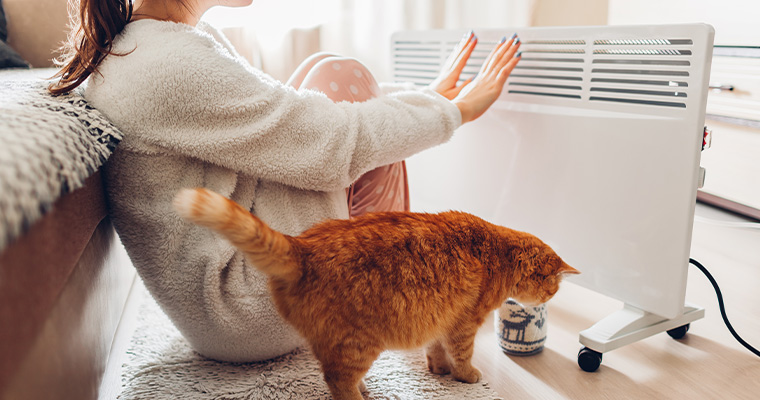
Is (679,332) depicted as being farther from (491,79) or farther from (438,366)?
→ (491,79)

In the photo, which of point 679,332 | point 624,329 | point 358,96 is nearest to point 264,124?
point 358,96

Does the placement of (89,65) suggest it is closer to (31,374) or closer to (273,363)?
(31,374)

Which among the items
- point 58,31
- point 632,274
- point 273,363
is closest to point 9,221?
point 273,363

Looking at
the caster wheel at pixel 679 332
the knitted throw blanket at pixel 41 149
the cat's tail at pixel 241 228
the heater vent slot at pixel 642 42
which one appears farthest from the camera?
the caster wheel at pixel 679 332

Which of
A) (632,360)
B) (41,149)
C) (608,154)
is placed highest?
(41,149)

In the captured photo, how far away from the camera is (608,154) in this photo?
0.96 m

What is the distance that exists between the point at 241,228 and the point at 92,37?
1.18 ft

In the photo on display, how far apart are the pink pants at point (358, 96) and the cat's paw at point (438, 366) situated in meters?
0.29

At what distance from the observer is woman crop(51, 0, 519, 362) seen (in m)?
0.72

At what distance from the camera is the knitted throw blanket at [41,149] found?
1.26 ft

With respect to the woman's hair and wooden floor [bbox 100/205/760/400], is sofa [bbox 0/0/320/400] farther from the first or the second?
wooden floor [bbox 100/205/760/400]

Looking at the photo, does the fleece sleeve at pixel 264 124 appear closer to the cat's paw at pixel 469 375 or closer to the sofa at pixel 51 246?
the sofa at pixel 51 246

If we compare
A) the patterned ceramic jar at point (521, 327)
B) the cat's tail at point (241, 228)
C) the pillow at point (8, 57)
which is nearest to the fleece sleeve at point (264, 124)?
the cat's tail at point (241, 228)

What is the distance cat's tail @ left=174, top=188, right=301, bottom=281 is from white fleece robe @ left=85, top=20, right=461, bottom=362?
163 mm
